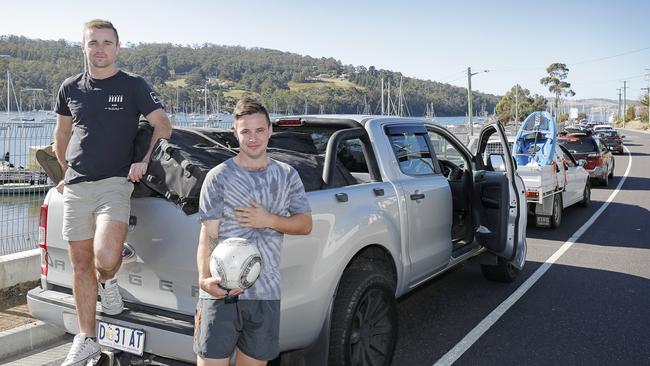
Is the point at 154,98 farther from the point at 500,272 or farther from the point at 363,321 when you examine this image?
the point at 500,272

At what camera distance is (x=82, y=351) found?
2.93 meters

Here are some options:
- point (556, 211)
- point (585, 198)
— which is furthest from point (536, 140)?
point (585, 198)

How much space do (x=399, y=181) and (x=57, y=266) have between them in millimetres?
2400

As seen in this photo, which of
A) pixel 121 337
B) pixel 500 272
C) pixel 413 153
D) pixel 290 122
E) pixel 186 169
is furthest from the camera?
pixel 500 272

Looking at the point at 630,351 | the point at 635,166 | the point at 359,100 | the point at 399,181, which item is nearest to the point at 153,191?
the point at 399,181

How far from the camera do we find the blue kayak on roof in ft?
31.7

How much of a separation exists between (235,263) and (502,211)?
362 cm

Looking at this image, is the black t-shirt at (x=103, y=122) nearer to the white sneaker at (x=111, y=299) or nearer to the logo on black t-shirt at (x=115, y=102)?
the logo on black t-shirt at (x=115, y=102)

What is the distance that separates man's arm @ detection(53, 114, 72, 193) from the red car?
46.8 ft

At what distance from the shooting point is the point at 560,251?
7.73 metres

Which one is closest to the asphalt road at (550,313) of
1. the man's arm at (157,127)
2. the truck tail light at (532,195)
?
the truck tail light at (532,195)

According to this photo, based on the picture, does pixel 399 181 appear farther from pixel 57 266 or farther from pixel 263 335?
pixel 57 266

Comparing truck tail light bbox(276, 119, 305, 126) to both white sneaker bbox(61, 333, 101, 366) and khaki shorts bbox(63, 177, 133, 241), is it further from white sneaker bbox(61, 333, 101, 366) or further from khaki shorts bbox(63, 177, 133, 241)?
white sneaker bbox(61, 333, 101, 366)

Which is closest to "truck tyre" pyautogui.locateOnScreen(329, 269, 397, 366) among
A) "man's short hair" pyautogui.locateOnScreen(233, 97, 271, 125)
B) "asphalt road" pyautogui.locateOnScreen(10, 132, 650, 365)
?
"asphalt road" pyautogui.locateOnScreen(10, 132, 650, 365)
